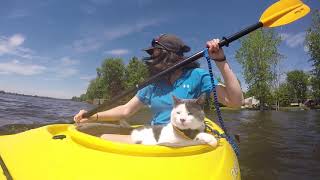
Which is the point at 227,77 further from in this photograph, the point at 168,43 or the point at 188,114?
the point at 168,43

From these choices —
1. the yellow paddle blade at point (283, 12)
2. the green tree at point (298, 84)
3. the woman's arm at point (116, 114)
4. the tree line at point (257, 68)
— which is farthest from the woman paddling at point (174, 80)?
the green tree at point (298, 84)

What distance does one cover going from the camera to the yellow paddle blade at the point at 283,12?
401cm

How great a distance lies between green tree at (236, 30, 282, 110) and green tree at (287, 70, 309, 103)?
44.2 meters

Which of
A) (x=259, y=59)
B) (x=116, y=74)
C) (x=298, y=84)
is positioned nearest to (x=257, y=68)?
(x=259, y=59)

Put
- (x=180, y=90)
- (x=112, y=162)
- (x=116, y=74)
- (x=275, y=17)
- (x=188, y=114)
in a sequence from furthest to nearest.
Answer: (x=116, y=74) < (x=275, y=17) < (x=180, y=90) < (x=188, y=114) < (x=112, y=162)

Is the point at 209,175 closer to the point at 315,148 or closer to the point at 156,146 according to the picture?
the point at 156,146

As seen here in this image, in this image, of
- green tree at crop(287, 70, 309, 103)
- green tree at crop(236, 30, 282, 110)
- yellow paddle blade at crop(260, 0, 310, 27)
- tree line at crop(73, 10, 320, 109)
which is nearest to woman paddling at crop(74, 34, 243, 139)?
yellow paddle blade at crop(260, 0, 310, 27)

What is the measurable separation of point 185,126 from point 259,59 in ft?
135

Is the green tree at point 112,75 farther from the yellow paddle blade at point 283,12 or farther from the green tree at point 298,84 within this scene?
the yellow paddle blade at point 283,12

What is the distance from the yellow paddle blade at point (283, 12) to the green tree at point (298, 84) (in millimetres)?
84084

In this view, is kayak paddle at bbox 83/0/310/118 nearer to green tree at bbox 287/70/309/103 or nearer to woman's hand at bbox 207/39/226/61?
woman's hand at bbox 207/39/226/61

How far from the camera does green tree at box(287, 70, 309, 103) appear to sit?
8250 cm

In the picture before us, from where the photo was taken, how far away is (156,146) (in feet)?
8.82

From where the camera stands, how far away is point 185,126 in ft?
9.26
